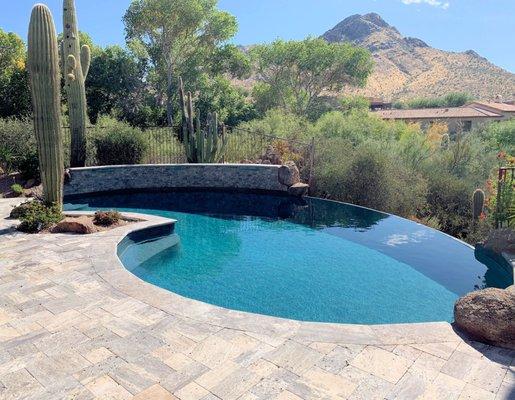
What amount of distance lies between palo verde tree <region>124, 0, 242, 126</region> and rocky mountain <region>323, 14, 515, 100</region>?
42955 mm

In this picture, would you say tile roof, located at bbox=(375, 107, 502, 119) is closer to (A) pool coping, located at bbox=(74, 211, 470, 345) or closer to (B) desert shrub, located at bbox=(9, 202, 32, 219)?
(B) desert shrub, located at bbox=(9, 202, 32, 219)

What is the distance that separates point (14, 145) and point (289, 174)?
854 cm

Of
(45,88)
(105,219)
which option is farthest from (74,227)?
(45,88)

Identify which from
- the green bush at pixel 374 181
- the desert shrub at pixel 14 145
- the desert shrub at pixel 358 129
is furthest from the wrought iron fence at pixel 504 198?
the desert shrub at pixel 14 145

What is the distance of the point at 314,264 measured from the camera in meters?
7.25

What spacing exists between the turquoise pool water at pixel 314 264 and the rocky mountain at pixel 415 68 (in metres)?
57.7

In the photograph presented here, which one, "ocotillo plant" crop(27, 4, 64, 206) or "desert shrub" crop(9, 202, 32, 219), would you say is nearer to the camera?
"ocotillo plant" crop(27, 4, 64, 206)

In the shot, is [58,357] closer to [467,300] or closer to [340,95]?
[467,300]

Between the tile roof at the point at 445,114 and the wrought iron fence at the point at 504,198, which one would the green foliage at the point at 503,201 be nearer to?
the wrought iron fence at the point at 504,198

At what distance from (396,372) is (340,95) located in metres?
33.2

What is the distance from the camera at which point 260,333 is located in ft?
13.7

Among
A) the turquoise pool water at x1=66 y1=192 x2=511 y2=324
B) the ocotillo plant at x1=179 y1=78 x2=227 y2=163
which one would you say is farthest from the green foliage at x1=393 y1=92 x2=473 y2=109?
the turquoise pool water at x1=66 y1=192 x2=511 y2=324

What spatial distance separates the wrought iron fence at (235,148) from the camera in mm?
13641

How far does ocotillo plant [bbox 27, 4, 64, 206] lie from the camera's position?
761 cm
